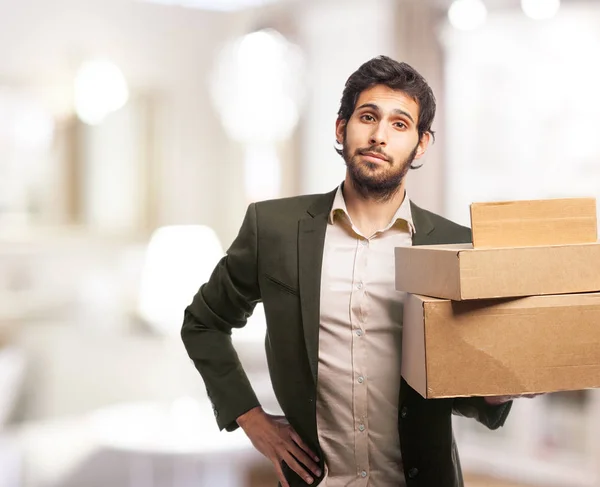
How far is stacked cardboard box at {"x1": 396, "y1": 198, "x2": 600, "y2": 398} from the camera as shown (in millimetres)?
1336

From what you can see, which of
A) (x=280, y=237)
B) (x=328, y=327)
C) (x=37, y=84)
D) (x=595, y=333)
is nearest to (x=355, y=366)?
(x=328, y=327)

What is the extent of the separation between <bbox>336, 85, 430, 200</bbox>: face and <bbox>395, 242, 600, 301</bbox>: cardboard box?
0.87 ft

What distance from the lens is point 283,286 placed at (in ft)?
5.20

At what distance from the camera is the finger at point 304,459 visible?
5.16 feet

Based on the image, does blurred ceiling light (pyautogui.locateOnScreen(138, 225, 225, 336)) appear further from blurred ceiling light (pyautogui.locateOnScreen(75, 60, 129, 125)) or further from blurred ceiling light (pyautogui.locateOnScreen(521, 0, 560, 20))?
blurred ceiling light (pyautogui.locateOnScreen(521, 0, 560, 20))

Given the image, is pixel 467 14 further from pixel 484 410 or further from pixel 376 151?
pixel 484 410

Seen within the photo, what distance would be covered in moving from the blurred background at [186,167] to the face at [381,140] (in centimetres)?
138

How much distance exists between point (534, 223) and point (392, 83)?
→ 0.46m

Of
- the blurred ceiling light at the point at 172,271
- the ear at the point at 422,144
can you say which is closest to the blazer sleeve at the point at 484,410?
the ear at the point at 422,144

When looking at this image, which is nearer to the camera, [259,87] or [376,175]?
[376,175]

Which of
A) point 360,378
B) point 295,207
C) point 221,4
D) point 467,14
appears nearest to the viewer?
point 360,378

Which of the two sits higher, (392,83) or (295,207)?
(392,83)

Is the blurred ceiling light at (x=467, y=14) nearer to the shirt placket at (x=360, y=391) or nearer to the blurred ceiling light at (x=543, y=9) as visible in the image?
the blurred ceiling light at (x=543, y=9)

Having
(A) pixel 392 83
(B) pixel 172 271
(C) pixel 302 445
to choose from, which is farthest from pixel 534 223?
(B) pixel 172 271
